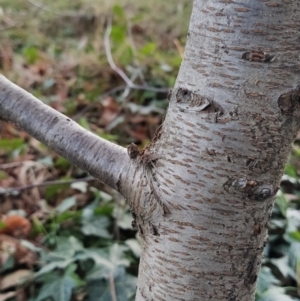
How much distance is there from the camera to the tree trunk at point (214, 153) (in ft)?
1.56

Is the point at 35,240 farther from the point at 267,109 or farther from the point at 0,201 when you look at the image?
the point at 267,109

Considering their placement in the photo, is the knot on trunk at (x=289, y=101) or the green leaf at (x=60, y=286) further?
the green leaf at (x=60, y=286)

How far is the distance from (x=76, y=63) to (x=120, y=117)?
683mm

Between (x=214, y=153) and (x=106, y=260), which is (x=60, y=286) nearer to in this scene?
(x=106, y=260)

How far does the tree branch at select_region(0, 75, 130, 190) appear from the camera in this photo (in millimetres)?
601

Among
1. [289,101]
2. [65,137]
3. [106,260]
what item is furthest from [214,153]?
[106,260]

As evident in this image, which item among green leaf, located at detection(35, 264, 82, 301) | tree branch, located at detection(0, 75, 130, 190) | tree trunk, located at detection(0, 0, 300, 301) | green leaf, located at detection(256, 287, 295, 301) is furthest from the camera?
green leaf, located at detection(35, 264, 82, 301)

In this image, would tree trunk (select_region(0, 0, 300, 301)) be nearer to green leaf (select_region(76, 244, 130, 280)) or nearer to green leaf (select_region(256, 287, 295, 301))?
green leaf (select_region(256, 287, 295, 301))

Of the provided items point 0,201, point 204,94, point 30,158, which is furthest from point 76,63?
point 204,94

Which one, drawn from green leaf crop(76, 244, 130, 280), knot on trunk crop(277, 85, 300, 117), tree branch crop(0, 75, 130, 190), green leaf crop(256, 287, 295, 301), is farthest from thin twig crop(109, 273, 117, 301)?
knot on trunk crop(277, 85, 300, 117)

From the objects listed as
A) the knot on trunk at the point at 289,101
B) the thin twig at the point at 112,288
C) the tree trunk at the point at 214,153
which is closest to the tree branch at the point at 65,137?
the tree trunk at the point at 214,153

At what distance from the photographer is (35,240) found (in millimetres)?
1271

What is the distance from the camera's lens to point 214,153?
1.68 ft

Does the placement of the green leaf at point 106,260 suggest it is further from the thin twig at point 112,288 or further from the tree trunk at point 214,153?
the tree trunk at point 214,153
